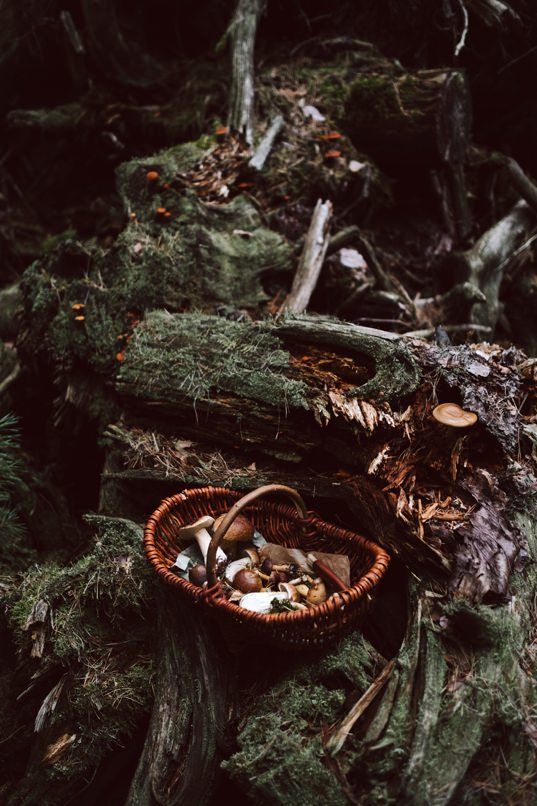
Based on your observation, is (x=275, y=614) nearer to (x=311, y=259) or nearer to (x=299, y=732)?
(x=299, y=732)

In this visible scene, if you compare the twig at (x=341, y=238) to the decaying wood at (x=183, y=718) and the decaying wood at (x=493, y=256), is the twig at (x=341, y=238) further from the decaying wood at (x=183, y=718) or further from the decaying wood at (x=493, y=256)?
the decaying wood at (x=183, y=718)

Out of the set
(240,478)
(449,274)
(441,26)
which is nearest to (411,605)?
(240,478)

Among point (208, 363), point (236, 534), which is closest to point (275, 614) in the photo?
point (236, 534)

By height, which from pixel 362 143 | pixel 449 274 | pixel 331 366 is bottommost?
pixel 449 274

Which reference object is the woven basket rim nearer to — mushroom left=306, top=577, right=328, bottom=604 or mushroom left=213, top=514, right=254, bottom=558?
mushroom left=306, top=577, right=328, bottom=604

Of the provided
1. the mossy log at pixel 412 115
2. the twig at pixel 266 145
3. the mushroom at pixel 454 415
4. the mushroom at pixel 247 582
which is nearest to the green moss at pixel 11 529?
the mushroom at pixel 247 582

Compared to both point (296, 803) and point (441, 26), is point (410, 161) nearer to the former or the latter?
point (441, 26)

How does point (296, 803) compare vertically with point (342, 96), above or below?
below

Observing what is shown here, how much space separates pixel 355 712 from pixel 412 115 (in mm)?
4869

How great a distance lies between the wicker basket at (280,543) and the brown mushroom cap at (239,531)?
12 cm

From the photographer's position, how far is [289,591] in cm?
245

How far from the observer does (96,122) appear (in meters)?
5.69

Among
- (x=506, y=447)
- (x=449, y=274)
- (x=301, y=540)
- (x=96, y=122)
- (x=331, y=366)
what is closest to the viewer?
(x=506, y=447)

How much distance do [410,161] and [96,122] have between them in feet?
10.5
